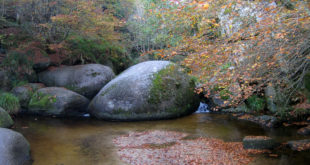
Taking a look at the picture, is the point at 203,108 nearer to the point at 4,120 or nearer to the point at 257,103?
the point at 257,103

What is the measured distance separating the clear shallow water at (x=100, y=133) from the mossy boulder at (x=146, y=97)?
0.39 metres

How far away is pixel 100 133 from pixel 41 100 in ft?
12.7

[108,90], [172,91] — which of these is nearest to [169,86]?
[172,91]

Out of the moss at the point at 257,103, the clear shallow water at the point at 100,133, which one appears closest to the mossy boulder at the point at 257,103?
the moss at the point at 257,103

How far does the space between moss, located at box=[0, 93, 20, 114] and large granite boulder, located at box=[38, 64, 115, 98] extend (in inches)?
85.5

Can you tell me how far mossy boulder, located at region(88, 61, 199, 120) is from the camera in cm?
938

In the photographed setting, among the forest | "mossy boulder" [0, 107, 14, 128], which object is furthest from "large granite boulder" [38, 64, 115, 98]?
"mossy boulder" [0, 107, 14, 128]

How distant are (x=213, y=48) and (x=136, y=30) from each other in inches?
600

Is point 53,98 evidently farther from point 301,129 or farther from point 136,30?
point 136,30

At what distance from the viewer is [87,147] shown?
648 cm

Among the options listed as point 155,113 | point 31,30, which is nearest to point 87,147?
point 155,113

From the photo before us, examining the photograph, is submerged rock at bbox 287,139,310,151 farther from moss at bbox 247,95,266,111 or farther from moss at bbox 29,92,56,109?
moss at bbox 29,92,56,109

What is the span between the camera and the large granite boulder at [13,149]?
16.8 ft

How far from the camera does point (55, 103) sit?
10055 mm
